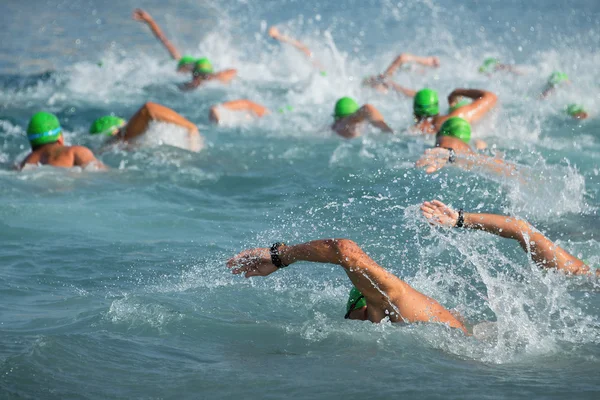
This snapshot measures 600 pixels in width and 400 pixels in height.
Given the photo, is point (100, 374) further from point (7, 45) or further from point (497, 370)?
point (7, 45)

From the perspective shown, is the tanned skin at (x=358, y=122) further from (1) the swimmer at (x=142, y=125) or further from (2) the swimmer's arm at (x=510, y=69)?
(2) the swimmer's arm at (x=510, y=69)

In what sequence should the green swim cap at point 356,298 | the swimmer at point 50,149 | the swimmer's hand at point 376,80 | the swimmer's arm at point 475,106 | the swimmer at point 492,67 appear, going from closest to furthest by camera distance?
1. the green swim cap at point 356,298
2. the swimmer at point 50,149
3. the swimmer's arm at point 475,106
4. the swimmer's hand at point 376,80
5. the swimmer at point 492,67

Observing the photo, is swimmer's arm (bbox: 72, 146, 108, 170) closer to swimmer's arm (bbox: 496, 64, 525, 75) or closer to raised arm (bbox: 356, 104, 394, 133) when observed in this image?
raised arm (bbox: 356, 104, 394, 133)

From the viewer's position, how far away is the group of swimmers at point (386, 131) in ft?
15.0

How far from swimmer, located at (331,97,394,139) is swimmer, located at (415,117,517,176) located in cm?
183

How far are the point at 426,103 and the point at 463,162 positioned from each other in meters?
2.04

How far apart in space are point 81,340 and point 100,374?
1.63 feet

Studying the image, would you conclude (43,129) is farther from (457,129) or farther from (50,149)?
(457,129)

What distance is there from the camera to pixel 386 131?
10430 mm

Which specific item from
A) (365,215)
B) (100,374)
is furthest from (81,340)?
(365,215)

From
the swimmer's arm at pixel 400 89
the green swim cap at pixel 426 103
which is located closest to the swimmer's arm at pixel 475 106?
the green swim cap at pixel 426 103

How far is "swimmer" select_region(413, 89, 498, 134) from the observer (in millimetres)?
9664

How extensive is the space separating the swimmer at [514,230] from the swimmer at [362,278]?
2.10ft

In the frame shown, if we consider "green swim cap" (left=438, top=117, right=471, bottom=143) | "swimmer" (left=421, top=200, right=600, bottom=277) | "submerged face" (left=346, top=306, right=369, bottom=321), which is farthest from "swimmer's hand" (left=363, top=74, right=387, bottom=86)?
"submerged face" (left=346, top=306, right=369, bottom=321)
